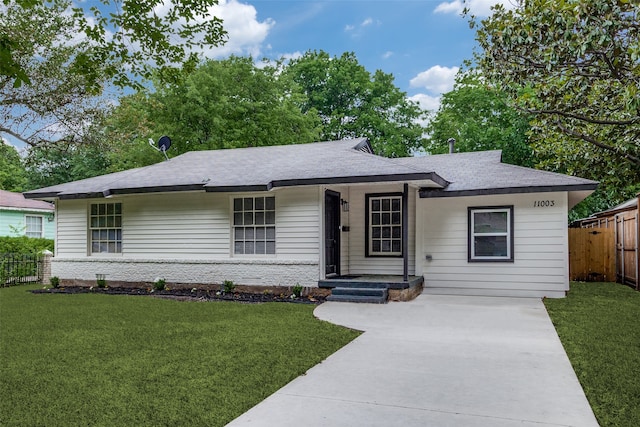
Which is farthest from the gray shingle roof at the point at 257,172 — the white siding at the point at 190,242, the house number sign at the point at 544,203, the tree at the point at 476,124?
the tree at the point at 476,124

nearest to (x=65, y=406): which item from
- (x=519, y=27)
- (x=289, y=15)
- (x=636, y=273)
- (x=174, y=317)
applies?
(x=174, y=317)

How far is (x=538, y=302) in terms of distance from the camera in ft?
31.2

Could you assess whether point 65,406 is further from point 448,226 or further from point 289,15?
point 289,15

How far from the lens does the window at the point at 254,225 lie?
36.1 feet

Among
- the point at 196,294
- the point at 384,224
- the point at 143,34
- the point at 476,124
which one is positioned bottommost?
the point at 196,294

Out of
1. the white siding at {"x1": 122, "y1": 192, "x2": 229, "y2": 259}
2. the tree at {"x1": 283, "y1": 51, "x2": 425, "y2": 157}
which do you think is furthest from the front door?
the tree at {"x1": 283, "y1": 51, "x2": 425, "y2": 157}

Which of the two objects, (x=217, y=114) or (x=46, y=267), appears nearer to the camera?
(x=46, y=267)

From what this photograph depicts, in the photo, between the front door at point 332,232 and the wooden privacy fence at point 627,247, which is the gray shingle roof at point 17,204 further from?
the wooden privacy fence at point 627,247

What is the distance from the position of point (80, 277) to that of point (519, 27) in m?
11.5

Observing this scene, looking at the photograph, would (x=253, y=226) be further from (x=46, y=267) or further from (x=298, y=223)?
(x=46, y=267)

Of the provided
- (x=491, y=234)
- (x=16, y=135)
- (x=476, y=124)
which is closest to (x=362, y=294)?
(x=491, y=234)

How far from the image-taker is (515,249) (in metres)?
10.4

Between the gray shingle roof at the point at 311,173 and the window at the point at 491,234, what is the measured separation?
67 cm

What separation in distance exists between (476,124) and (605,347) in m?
20.5
